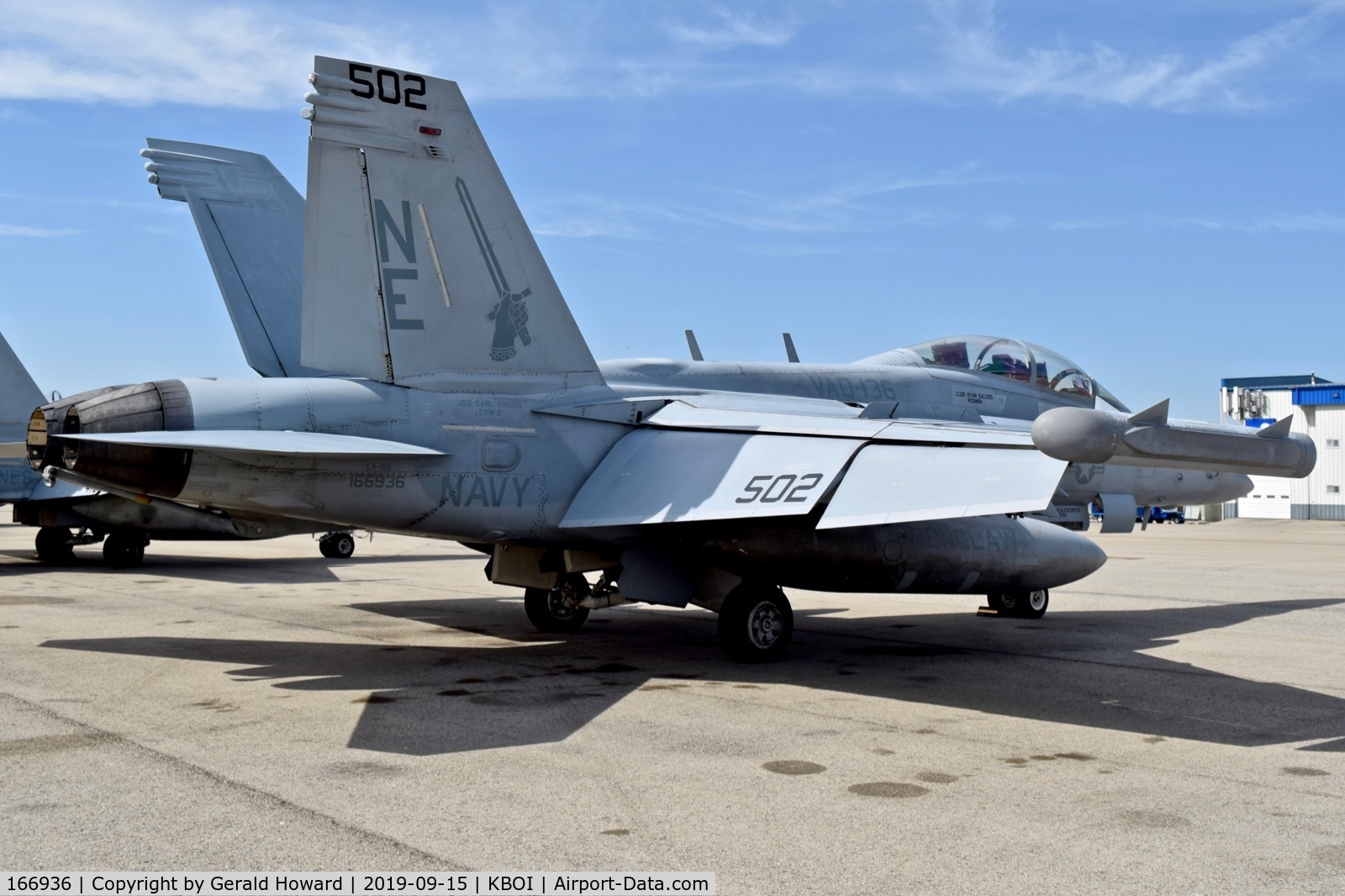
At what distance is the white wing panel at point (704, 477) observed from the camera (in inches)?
332

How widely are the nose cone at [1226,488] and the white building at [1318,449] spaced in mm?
38662

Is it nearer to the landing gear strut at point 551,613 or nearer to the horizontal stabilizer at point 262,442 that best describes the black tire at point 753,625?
the landing gear strut at point 551,613

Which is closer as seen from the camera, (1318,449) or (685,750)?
(685,750)

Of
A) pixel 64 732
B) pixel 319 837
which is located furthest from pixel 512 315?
pixel 319 837

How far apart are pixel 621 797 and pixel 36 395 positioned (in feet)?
56.2

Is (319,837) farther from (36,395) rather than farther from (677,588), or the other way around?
(36,395)

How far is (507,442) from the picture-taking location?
9211mm

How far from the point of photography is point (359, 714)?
292 inches

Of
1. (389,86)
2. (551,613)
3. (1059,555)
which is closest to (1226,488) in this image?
(1059,555)

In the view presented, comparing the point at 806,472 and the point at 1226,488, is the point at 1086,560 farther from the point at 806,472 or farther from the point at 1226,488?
the point at 806,472

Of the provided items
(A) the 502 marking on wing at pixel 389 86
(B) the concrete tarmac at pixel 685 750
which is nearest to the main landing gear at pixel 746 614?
(B) the concrete tarmac at pixel 685 750

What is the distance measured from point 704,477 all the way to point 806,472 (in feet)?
2.82

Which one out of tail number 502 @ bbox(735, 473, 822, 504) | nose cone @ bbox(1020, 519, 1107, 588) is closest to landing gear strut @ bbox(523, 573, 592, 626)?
tail number 502 @ bbox(735, 473, 822, 504)

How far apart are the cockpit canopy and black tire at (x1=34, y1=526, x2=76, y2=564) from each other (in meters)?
15.9
